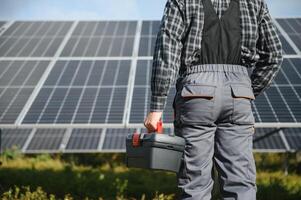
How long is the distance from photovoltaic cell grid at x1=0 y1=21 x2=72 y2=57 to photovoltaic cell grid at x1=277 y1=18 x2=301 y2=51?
4.97 m

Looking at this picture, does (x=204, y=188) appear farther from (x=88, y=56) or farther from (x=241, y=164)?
(x=88, y=56)

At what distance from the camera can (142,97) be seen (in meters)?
8.34

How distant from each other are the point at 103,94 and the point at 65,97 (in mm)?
650

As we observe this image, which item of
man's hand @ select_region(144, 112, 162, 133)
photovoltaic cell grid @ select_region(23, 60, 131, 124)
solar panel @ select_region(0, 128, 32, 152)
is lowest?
solar panel @ select_region(0, 128, 32, 152)

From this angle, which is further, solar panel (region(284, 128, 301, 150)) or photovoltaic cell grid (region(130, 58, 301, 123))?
solar panel (region(284, 128, 301, 150))

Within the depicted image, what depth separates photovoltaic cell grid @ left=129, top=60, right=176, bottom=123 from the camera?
761 cm

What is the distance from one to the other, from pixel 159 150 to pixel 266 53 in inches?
48.8

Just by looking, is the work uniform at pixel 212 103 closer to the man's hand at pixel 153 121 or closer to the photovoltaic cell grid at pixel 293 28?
the man's hand at pixel 153 121

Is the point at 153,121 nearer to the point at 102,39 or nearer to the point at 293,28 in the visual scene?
the point at 102,39

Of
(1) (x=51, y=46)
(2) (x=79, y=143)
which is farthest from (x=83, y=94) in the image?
(2) (x=79, y=143)

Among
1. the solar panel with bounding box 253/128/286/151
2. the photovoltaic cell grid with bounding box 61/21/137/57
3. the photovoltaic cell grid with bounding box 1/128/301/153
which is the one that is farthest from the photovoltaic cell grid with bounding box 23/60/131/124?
the solar panel with bounding box 253/128/286/151

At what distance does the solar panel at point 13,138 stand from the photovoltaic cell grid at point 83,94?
5.67 meters

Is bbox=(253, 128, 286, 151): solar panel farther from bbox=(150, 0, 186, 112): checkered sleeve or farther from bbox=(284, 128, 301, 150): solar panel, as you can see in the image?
bbox=(150, 0, 186, 112): checkered sleeve

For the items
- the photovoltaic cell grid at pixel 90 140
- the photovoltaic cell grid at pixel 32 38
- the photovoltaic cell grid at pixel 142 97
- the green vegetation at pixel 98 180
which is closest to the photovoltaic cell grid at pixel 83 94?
the photovoltaic cell grid at pixel 142 97
